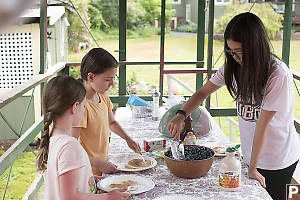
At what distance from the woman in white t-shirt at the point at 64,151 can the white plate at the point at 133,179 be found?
8cm

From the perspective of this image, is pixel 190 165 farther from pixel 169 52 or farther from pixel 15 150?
pixel 169 52

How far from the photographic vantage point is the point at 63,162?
1.10 m

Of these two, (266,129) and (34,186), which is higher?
(266,129)

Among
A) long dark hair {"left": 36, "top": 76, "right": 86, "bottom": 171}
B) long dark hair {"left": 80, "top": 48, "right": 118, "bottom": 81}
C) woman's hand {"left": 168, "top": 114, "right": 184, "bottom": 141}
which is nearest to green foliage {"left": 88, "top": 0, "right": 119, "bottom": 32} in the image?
long dark hair {"left": 80, "top": 48, "right": 118, "bottom": 81}

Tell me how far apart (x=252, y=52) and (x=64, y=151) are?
2.69 ft

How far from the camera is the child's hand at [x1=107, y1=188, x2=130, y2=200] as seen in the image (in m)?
1.19

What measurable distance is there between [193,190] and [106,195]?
35 cm

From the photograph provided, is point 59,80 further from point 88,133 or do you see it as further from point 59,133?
point 88,133

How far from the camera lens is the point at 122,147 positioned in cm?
194

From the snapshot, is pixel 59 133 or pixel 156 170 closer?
pixel 59 133

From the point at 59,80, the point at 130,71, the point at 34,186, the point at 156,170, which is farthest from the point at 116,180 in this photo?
the point at 130,71

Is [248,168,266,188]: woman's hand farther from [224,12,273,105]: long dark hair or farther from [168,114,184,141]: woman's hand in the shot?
Result: [168,114,184,141]: woman's hand

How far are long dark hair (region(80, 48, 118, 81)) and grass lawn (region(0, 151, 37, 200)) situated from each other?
10.4ft

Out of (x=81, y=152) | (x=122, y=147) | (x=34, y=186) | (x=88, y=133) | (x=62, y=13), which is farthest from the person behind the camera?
(x=62, y=13)
